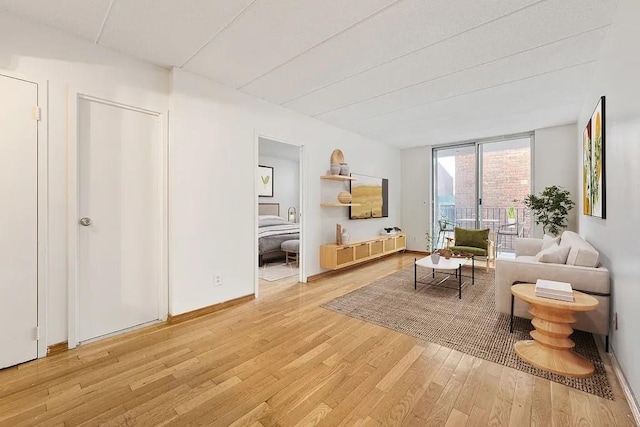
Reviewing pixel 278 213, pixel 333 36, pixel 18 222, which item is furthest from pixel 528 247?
pixel 18 222

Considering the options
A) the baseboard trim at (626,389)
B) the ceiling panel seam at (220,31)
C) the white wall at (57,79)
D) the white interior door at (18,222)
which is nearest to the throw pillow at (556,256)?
the baseboard trim at (626,389)

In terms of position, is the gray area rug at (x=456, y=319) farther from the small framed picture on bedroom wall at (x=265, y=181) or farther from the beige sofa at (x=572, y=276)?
the small framed picture on bedroom wall at (x=265, y=181)

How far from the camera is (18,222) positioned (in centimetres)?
209

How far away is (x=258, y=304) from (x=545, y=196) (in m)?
4.89

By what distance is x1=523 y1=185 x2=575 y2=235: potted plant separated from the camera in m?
4.61

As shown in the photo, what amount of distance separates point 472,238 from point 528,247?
0.86 meters

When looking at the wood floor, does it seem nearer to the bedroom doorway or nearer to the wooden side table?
the wooden side table

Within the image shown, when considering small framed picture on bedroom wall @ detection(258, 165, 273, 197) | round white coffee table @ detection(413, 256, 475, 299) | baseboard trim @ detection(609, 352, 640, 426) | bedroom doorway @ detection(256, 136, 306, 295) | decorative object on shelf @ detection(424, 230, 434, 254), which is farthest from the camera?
small framed picture on bedroom wall @ detection(258, 165, 273, 197)

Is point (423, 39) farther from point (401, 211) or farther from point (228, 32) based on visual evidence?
point (401, 211)

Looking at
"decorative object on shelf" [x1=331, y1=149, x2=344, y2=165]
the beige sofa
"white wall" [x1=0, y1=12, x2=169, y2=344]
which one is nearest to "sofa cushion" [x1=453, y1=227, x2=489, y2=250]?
the beige sofa

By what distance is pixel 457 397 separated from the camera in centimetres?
174

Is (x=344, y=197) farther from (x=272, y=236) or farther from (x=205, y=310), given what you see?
(x=205, y=310)

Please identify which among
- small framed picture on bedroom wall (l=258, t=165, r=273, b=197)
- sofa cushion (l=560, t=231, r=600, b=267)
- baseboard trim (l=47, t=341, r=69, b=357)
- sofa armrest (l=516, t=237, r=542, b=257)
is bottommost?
baseboard trim (l=47, t=341, r=69, b=357)

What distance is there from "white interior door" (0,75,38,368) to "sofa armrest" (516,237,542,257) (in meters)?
5.44
